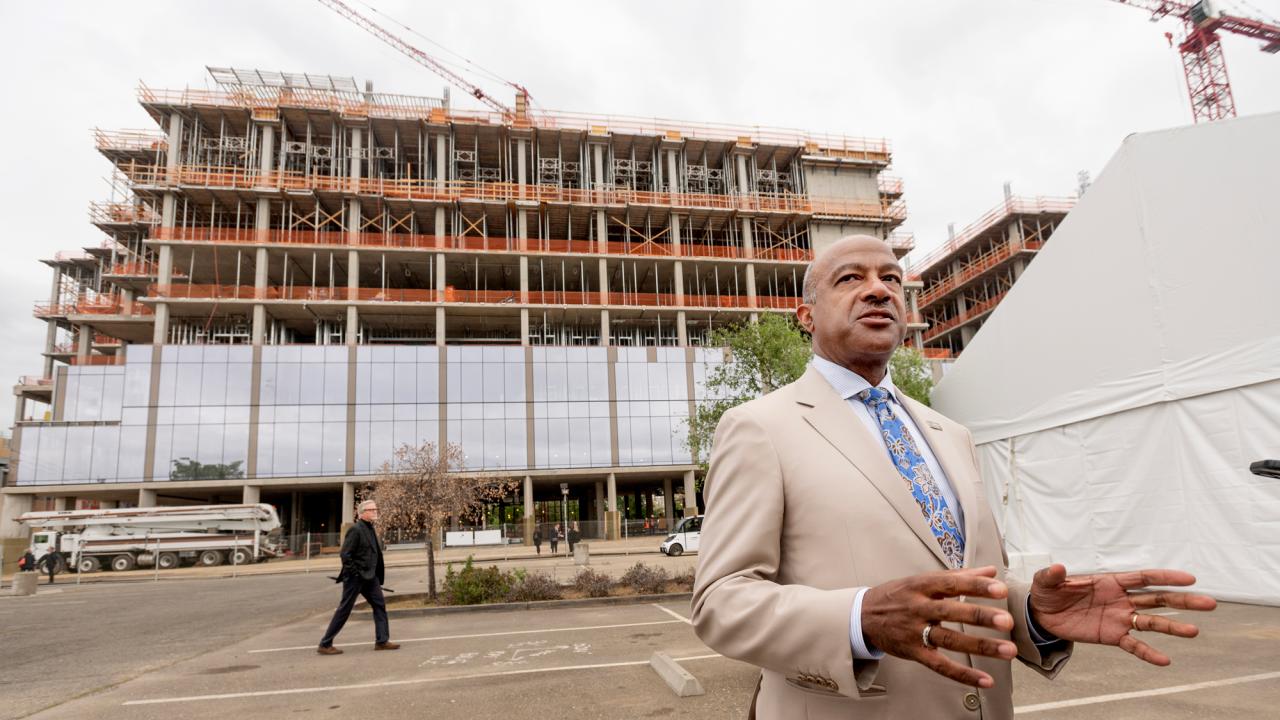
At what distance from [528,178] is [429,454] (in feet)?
133

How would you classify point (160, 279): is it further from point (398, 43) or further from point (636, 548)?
point (398, 43)

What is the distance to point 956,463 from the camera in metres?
2.12

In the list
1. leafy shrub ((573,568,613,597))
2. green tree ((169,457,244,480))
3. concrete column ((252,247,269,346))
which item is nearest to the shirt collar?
leafy shrub ((573,568,613,597))

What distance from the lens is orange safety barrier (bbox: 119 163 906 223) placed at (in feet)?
160

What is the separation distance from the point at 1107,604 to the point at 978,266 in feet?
233

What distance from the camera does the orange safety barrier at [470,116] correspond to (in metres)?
50.2

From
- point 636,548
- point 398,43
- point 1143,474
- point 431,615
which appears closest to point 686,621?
point 431,615

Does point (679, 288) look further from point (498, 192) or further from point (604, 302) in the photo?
point (498, 192)

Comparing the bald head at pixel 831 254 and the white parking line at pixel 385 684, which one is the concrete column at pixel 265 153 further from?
the bald head at pixel 831 254

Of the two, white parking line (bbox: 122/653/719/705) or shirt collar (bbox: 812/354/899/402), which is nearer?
shirt collar (bbox: 812/354/899/402)

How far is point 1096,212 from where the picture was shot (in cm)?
1183

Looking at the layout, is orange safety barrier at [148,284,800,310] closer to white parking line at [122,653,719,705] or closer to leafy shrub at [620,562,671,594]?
leafy shrub at [620,562,671,594]

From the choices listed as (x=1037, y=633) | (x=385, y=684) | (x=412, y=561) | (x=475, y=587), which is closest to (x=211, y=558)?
(x=412, y=561)

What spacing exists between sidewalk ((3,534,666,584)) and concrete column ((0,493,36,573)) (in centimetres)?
210
